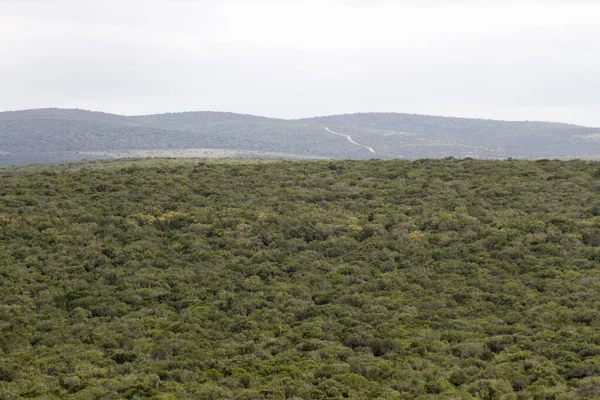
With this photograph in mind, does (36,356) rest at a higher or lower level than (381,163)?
lower

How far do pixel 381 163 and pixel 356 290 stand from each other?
957 inches

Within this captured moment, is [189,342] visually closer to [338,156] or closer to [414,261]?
[414,261]

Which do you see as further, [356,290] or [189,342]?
[356,290]

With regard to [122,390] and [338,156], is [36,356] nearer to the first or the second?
[122,390]

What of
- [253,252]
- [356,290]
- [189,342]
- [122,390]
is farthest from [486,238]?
[122,390]

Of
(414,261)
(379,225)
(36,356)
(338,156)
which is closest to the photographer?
(36,356)

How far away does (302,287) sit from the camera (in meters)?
25.2

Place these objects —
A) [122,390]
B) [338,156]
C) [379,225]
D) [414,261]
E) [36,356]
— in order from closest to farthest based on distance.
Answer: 1. [122,390]
2. [36,356]
3. [414,261]
4. [379,225]
5. [338,156]

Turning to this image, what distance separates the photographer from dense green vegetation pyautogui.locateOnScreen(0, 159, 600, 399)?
59.1 ft

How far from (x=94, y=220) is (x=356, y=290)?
1509cm

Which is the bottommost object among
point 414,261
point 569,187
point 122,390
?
point 122,390

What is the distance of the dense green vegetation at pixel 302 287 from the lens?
18.0 meters

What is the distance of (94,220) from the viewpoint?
33.2 m

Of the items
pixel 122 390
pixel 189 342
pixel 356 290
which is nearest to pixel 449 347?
pixel 356 290
